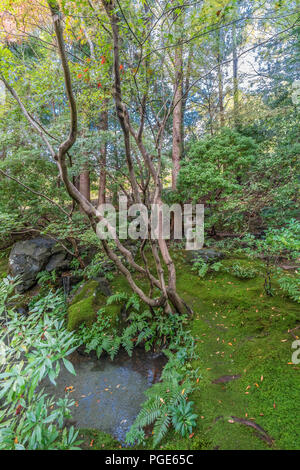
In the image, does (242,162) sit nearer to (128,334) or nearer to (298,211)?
(298,211)

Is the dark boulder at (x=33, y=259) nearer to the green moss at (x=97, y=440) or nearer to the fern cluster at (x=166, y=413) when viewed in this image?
the green moss at (x=97, y=440)

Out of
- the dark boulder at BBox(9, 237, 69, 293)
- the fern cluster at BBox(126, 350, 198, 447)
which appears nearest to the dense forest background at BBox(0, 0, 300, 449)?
the fern cluster at BBox(126, 350, 198, 447)

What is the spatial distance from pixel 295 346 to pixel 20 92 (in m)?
7.00

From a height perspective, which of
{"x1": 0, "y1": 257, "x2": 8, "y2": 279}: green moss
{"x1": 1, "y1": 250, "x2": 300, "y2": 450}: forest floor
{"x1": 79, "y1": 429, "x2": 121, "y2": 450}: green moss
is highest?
{"x1": 0, "y1": 257, "x2": 8, "y2": 279}: green moss

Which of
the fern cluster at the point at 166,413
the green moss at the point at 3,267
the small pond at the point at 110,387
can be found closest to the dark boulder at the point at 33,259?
→ the green moss at the point at 3,267

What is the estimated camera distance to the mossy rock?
368 centimetres

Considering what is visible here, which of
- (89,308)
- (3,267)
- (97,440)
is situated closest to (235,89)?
(89,308)

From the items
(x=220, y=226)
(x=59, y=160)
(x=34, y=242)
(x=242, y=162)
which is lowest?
(x=34, y=242)

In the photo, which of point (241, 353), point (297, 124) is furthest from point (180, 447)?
Result: point (297, 124)

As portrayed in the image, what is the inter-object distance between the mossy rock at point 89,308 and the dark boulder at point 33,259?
1.74 m

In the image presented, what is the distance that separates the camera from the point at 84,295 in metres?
4.27

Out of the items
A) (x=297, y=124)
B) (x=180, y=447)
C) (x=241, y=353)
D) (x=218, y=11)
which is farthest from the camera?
(x=297, y=124)

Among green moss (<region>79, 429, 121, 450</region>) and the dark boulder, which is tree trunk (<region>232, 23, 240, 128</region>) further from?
green moss (<region>79, 429, 121, 450</region>)

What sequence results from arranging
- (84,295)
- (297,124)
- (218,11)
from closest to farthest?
(218,11) < (84,295) < (297,124)
